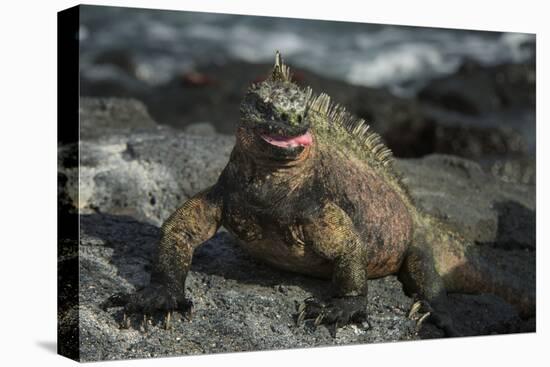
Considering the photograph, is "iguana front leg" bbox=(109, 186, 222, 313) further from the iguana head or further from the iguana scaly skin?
the iguana head

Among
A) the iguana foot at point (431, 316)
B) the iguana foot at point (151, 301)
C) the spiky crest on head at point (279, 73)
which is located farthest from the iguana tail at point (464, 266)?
the iguana foot at point (151, 301)

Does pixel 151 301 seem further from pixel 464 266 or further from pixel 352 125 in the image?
pixel 464 266

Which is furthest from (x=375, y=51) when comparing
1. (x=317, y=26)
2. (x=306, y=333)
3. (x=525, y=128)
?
(x=306, y=333)

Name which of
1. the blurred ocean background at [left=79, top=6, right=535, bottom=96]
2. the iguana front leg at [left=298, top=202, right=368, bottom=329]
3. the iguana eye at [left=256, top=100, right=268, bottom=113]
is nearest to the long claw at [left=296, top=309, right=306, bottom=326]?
the iguana front leg at [left=298, top=202, right=368, bottom=329]

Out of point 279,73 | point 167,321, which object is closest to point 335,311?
point 167,321

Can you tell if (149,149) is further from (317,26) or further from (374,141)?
(317,26)

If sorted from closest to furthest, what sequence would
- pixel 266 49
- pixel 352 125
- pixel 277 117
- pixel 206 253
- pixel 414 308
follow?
pixel 277 117
pixel 414 308
pixel 352 125
pixel 206 253
pixel 266 49
